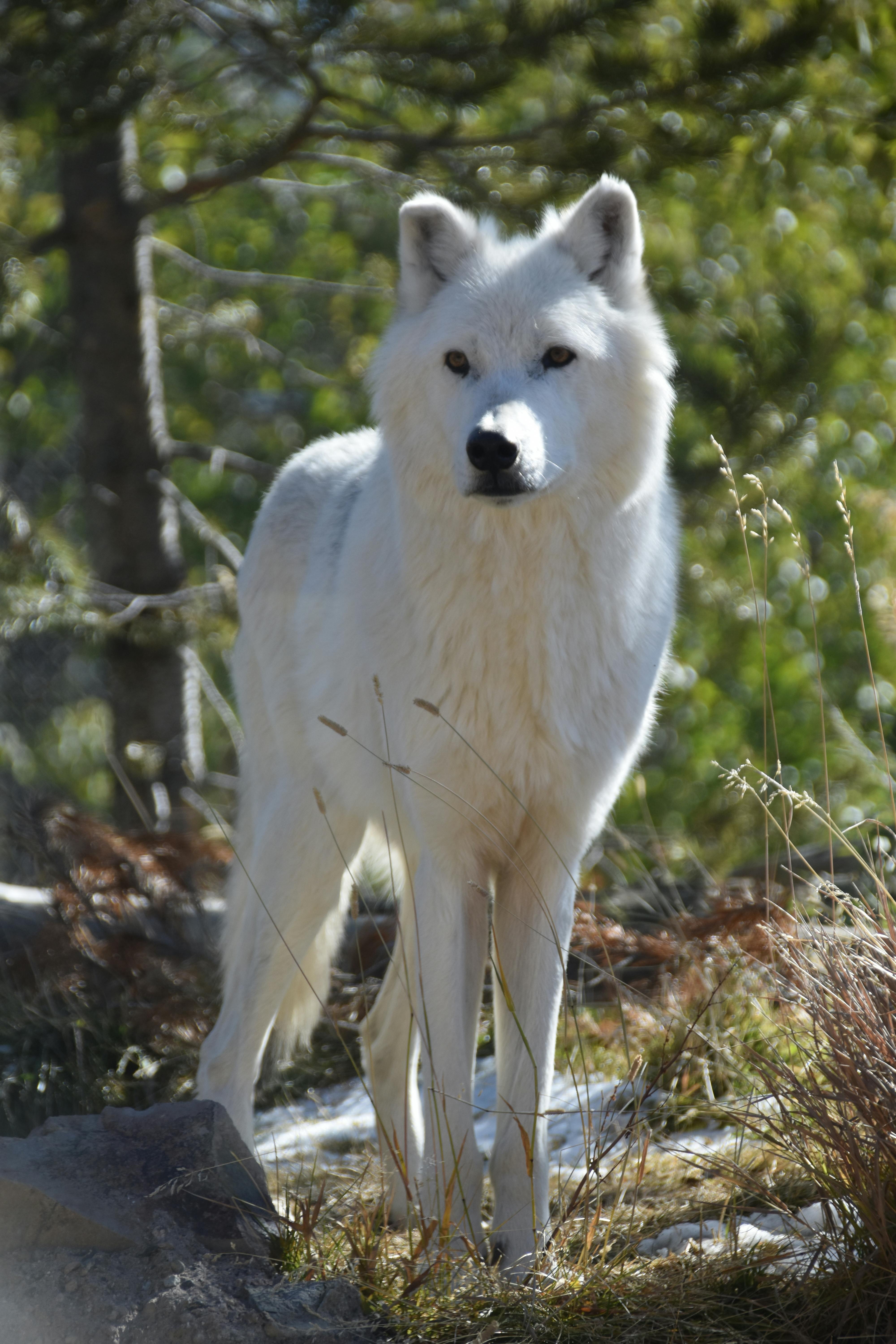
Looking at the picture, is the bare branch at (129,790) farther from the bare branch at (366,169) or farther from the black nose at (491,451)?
the bare branch at (366,169)

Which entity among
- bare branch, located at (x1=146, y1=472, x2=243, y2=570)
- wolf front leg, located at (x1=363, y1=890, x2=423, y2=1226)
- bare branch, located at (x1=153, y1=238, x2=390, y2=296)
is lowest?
wolf front leg, located at (x1=363, y1=890, x2=423, y2=1226)

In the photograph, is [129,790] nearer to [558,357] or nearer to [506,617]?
[506,617]

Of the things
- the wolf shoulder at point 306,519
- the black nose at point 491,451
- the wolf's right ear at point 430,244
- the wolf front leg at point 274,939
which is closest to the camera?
the black nose at point 491,451

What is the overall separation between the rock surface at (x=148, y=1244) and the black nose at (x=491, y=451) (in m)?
1.60

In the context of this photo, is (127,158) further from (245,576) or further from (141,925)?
(141,925)

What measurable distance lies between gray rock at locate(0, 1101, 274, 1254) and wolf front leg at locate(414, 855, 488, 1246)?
454mm

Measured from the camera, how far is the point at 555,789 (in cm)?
290

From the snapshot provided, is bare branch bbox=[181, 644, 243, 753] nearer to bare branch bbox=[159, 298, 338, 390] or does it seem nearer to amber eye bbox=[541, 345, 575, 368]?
bare branch bbox=[159, 298, 338, 390]

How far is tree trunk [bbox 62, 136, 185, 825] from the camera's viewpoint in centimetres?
655

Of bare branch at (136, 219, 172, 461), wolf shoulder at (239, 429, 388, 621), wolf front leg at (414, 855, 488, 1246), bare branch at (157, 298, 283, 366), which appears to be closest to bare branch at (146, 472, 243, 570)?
bare branch at (136, 219, 172, 461)

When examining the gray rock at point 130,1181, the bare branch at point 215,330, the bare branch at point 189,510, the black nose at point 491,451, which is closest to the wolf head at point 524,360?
the black nose at point 491,451

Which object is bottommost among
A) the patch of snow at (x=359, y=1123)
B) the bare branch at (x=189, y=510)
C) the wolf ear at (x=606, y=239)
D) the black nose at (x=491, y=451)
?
the patch of snow at (x=359, y=1123)

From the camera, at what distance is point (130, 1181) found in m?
2.42

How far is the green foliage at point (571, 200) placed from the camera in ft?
16.5
